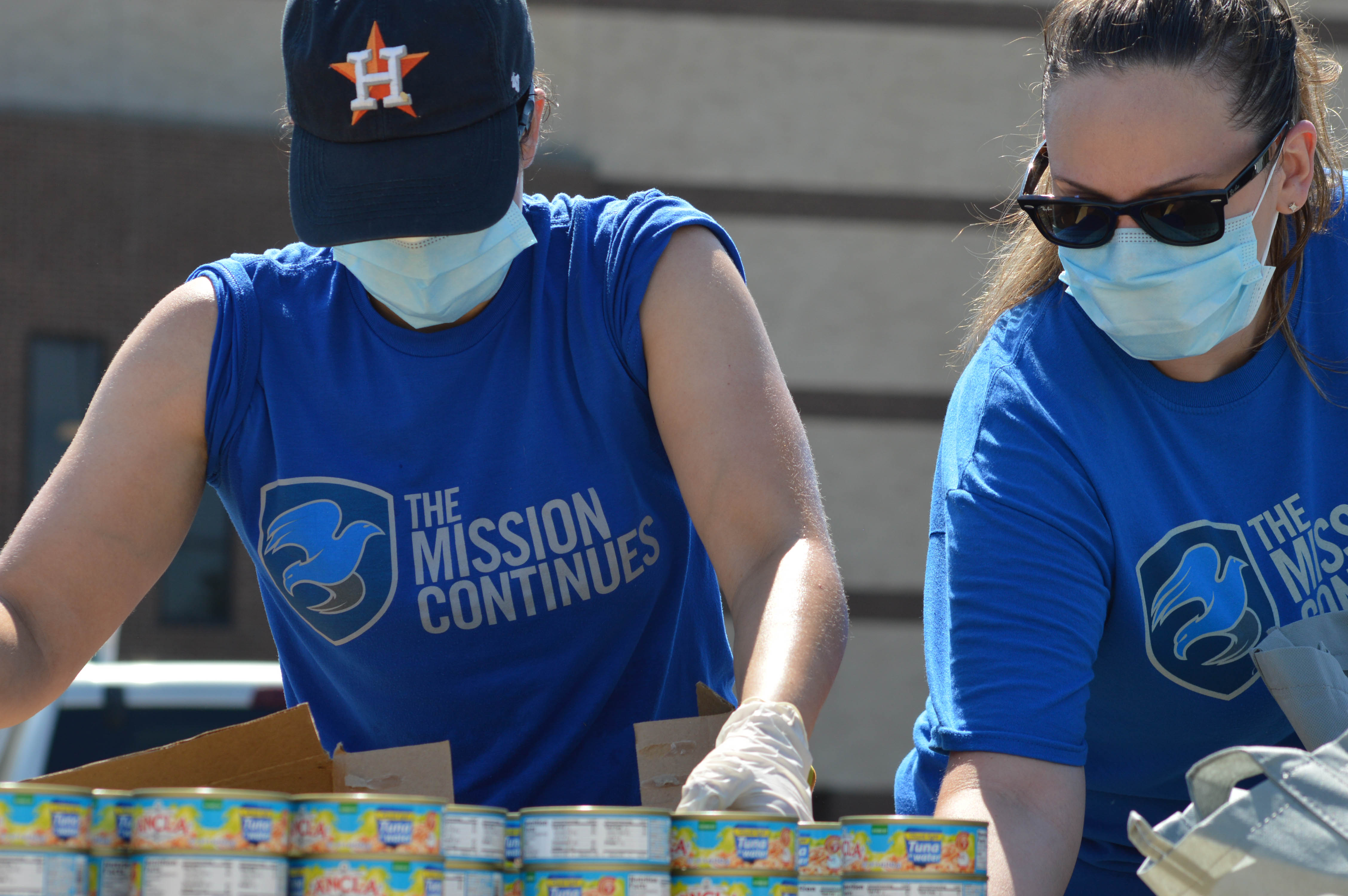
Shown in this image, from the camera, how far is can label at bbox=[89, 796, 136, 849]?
3.90ft

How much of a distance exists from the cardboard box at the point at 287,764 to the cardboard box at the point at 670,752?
23 cm

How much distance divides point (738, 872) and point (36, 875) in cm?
57

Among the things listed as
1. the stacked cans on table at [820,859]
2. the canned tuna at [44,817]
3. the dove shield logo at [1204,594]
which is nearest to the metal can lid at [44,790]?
the canned tuna at [44,817]

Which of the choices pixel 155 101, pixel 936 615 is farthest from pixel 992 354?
pixel 155 101

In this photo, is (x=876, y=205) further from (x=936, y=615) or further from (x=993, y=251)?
(x=936, y=615)

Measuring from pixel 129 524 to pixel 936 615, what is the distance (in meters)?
1.15

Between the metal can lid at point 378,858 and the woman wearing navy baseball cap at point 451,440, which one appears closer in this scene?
the metal can lid at point 378,858

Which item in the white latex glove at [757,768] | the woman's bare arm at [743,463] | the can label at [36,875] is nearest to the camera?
the can label at [36,875]

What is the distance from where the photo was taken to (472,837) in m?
1.20

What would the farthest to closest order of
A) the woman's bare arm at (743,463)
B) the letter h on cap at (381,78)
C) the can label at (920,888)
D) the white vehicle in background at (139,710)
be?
1. the white vehicle in background at (139,710)
2. the letter h on cap at (381,78)
3. the woman's bare arm at (743,463)
4. the can label at (920,888)

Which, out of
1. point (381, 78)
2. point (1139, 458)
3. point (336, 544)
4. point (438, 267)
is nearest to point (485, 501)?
point (336, 544)

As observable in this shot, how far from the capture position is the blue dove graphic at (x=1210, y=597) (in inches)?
72.3

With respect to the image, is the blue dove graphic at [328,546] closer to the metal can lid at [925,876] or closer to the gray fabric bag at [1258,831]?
the metal can lid at [925,876]

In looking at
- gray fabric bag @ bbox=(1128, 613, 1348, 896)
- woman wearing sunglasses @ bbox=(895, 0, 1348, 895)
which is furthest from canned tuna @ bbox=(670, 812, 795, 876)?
woman wearing sunglasses @ bbox=(895, 0, 1348, 895)
